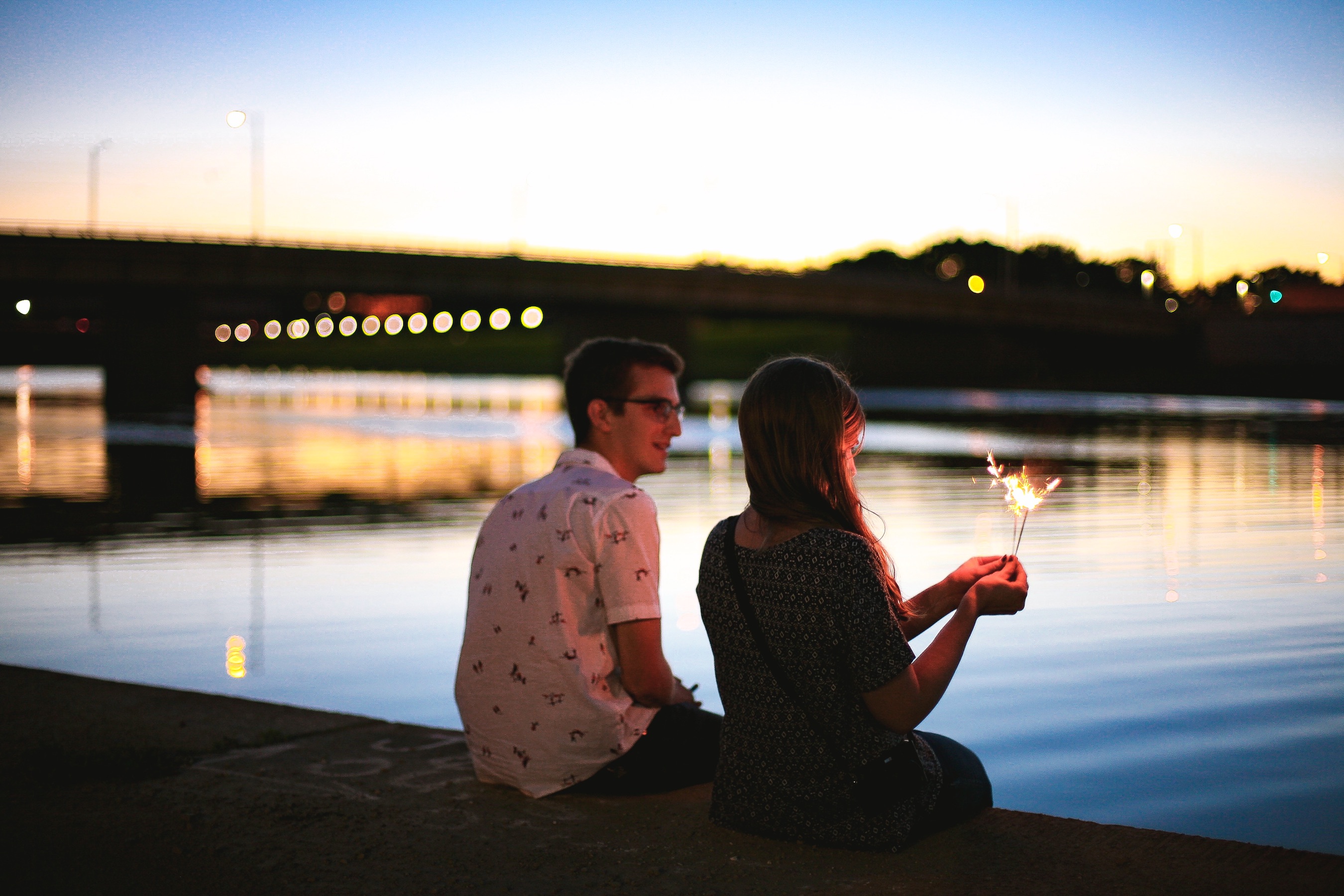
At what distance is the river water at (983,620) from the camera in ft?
20.1

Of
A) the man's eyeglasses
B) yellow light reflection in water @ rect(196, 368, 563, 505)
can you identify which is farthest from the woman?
yellow light reflection in water @ rect(196, 368, 563, 505)

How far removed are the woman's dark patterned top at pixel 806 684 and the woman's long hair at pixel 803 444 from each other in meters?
0.08

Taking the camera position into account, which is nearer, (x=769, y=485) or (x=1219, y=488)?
(x=769, y=485)

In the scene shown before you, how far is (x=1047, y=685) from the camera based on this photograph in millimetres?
7574

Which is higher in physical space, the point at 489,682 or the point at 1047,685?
the point at 489,682

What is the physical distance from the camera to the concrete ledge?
4.02 meters

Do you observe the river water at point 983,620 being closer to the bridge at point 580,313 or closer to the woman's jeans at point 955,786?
the woman's jeans at point 955,786

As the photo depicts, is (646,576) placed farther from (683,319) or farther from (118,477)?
(683,319)

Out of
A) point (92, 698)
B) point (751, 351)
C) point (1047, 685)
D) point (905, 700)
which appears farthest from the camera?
point (751, 351)

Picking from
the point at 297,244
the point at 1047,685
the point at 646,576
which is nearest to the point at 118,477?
the point at 1047,685

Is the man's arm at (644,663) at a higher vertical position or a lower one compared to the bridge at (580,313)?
lower

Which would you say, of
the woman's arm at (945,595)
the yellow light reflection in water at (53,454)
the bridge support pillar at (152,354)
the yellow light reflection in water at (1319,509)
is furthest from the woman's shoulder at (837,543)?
the bridge support pillar at (152,354)

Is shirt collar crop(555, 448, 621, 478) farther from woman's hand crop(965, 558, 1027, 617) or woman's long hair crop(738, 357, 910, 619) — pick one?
woman's hand crop(965, 558, 1027, 617)

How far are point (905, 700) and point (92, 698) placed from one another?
438 centimetres
